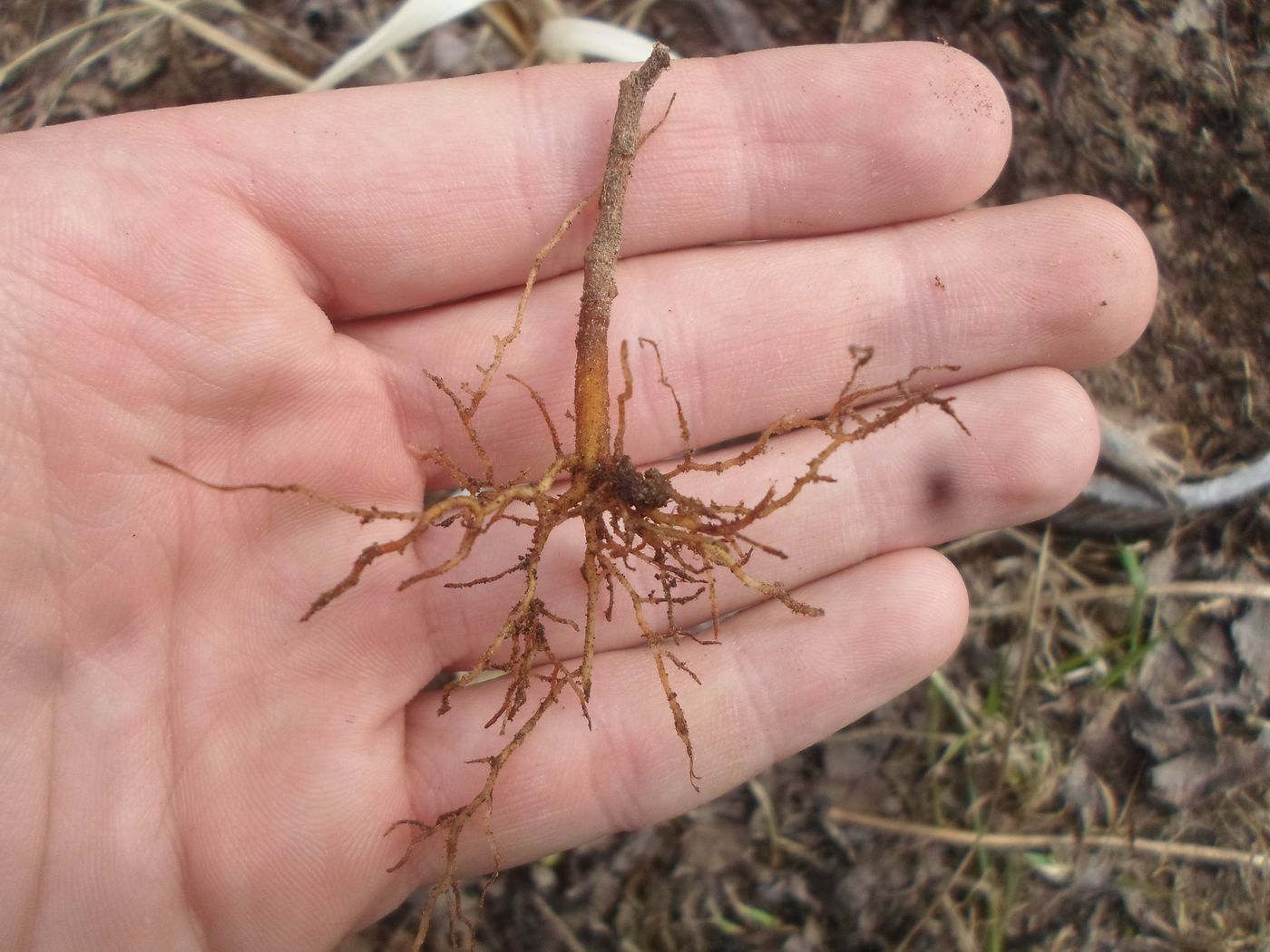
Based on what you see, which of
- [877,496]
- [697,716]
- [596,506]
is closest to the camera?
[596,506]

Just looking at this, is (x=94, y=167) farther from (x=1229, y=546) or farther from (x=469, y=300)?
(x=1229, y=546)

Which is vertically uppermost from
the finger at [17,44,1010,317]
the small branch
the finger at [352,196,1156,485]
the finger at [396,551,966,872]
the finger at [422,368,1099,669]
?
the finger at [17,44,1010,317]

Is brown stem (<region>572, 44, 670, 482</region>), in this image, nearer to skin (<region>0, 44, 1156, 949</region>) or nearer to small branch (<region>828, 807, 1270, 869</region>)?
skin (<region>0, 44, 1156, 949</region>)

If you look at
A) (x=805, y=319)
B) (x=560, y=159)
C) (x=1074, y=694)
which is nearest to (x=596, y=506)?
(x=805, y=319)

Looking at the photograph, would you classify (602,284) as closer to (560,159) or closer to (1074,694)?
(560,159)

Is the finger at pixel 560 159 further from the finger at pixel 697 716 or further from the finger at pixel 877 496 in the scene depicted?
the finger at pixel 697 716

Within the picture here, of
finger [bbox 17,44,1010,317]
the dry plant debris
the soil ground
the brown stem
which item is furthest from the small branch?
finger [bbox 17,44,1010,317]
